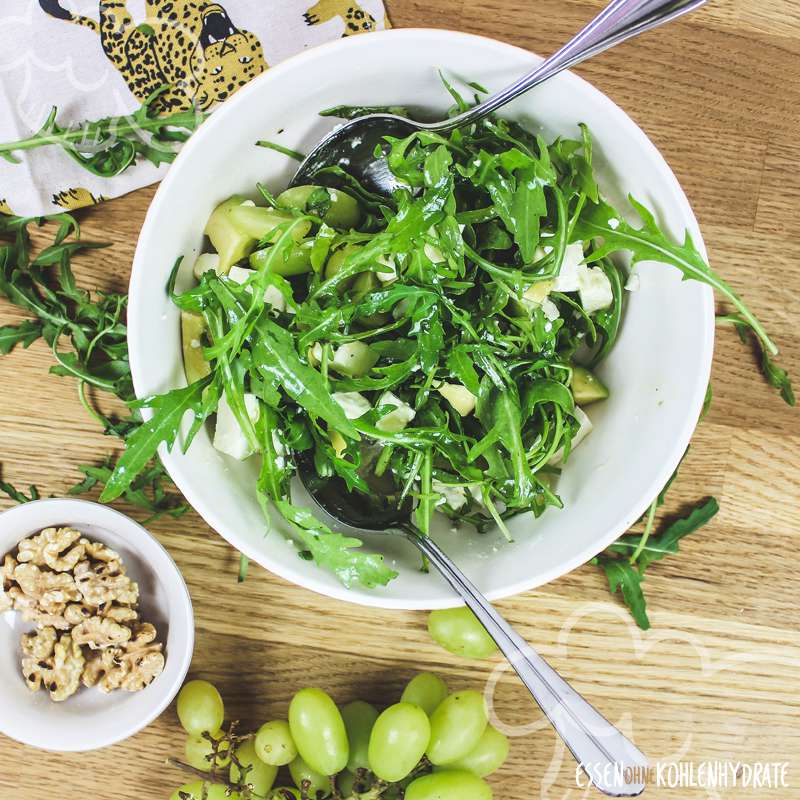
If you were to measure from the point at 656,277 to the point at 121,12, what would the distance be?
2.32 ft

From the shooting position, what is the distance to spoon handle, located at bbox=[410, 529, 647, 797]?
81cm

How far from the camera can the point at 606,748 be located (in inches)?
33.1

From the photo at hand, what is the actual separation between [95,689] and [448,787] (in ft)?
1.49

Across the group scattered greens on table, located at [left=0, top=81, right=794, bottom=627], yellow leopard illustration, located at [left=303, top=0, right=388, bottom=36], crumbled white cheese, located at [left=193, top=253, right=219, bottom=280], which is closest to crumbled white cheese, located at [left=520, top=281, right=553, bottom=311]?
scattered greens on table, located at [left=0, top=81, right=794, bottom=627]

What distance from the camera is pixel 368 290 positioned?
81cm

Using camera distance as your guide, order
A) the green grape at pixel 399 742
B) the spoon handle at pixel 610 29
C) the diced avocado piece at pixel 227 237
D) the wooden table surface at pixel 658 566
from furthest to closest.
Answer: the wooden table surface at pixel 658 566, the green grape at pixel 399 742, the diced avocado piece at pixel 227 237, the spoon handle at pixel 610 29

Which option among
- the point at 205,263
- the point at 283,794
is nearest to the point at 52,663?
the point at 283,794

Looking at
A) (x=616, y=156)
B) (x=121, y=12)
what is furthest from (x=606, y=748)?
(x=121, y=12)

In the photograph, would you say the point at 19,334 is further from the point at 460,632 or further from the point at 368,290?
the point at 460,632

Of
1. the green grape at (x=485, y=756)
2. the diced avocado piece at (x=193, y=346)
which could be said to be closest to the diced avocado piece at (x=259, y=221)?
the diced avocado piece at (x=193, y=346)

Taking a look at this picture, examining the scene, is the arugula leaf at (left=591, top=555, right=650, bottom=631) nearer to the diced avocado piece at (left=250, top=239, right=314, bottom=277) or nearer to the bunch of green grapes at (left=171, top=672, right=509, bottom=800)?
the bunch of green grapes at (left=171, top=672, right=509, bottom=800)

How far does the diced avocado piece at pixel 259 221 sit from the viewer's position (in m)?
0.81

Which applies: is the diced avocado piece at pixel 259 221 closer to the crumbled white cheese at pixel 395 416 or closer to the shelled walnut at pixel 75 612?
the crumbled white cheese at pixel 395 416

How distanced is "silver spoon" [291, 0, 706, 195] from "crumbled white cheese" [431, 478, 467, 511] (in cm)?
31
